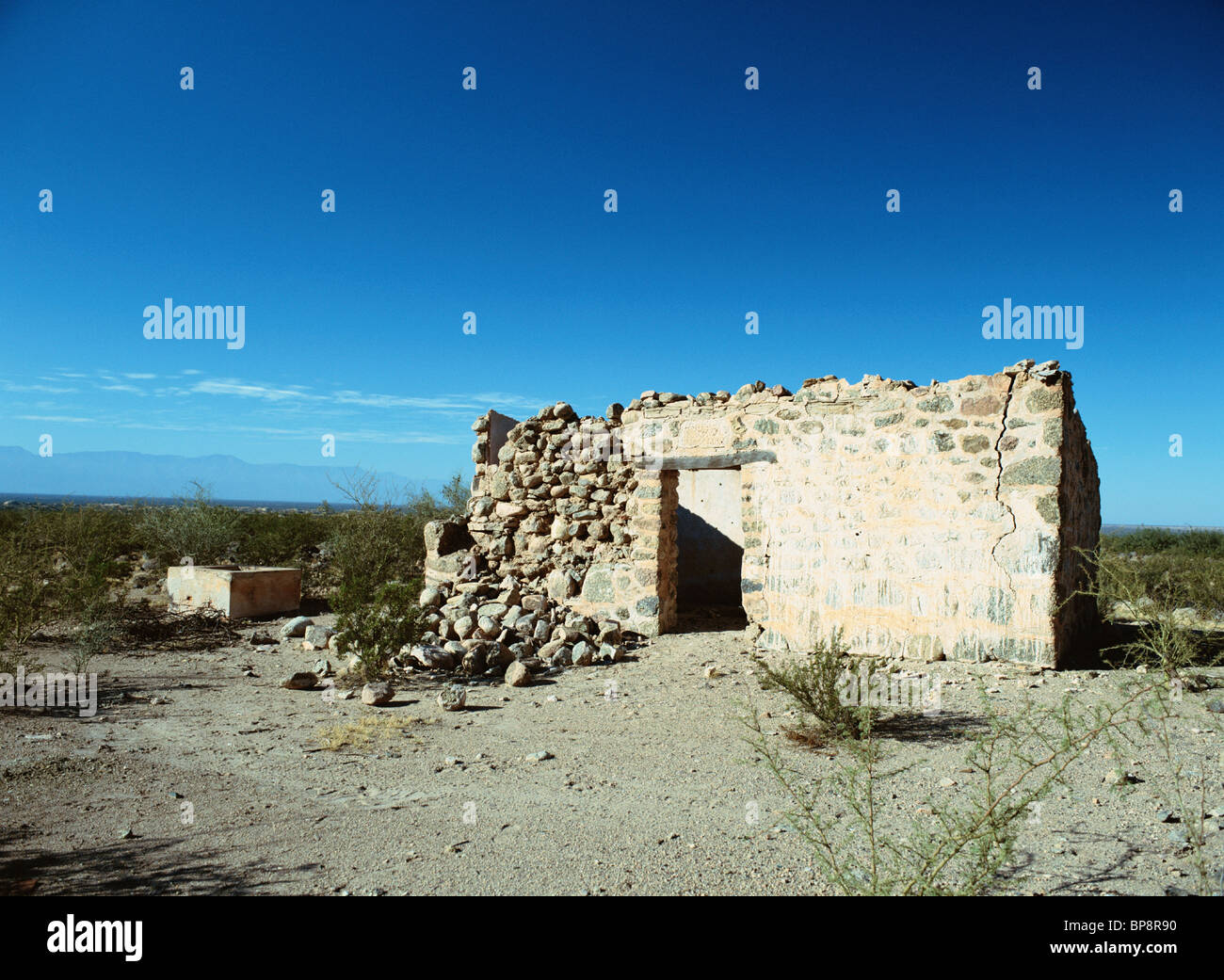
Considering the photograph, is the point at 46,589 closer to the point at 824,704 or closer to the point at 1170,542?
the point at 824,704

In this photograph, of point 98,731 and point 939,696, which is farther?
point 939,696

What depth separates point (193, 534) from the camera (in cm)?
1181

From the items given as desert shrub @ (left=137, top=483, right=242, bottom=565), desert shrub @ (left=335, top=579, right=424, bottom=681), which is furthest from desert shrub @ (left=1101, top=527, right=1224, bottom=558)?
desert shrub @ (left=137, top=483, right=242, bottom=565)

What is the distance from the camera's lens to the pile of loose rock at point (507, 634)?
6.95 meters

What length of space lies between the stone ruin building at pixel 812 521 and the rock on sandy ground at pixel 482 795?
2.52 feet

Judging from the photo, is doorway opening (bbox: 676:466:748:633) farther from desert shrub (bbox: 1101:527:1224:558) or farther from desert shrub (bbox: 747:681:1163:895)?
desert shrub (bbox: 1101:527:1224:558)

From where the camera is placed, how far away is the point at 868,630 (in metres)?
6.89

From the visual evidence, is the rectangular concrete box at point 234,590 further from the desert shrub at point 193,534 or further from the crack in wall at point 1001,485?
the crack in wall at point 1001,485

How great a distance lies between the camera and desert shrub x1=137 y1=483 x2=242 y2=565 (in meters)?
11.8

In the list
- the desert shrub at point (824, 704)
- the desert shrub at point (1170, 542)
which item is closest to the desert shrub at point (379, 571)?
the desert shrub at point (824, 704)
